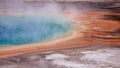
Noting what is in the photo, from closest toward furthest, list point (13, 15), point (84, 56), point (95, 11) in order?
point (84, 56), point (13, 15), point (95, 11)

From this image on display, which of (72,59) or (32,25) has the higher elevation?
(32,25)

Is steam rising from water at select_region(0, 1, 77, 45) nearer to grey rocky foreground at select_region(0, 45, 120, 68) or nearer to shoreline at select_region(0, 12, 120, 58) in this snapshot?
shoreline at select_region(0, 12, 120, 58)

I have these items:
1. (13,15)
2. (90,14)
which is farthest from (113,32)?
(13,15)

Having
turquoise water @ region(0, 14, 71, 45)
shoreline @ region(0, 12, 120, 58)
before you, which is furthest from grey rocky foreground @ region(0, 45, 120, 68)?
turquoise water @ region(0, 14, 71, 45)

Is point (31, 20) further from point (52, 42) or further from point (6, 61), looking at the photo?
point (6, 61)

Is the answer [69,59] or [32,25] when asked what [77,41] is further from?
[32,25]

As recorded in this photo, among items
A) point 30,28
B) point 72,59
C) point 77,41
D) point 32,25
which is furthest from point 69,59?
point 32,25
